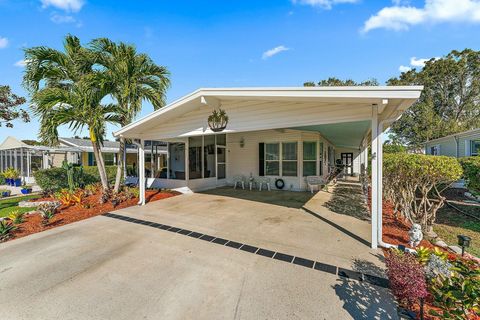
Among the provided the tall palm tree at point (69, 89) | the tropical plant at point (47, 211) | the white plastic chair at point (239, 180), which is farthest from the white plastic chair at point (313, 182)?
the tropical plant at point (47, 211)

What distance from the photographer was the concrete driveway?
2.55 metres

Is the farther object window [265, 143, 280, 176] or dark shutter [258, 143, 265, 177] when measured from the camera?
dark shutter [258, 143, 265, 177]

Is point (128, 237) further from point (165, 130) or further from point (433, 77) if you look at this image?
point (433, 77)

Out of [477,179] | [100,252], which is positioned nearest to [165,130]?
[100,252]

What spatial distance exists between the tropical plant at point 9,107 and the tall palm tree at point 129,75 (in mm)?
4120

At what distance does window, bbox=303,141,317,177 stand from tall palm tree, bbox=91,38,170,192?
22.3ft

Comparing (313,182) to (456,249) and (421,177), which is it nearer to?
(421,177)

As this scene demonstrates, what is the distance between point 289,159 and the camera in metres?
10.5

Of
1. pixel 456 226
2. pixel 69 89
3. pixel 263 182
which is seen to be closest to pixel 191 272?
pixel 456 226

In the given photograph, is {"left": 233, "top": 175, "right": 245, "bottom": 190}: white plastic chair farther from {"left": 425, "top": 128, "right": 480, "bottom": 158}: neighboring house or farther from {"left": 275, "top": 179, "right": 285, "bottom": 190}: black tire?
{"left": 425, "top": 128, "right": 480, "bottom": 158}: neighboring house

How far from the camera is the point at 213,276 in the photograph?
3.22 meters

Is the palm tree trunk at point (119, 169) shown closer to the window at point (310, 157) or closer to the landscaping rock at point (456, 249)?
the window at point (310, 157)

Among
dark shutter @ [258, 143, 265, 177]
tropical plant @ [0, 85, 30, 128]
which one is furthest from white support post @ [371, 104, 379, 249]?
tropical plant @ [0, 85, 30, 128]

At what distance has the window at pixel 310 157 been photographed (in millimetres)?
10234
